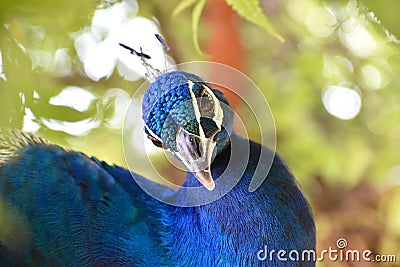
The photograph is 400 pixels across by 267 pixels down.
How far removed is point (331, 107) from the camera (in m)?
1.44

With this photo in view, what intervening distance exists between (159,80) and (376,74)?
32.7 inches

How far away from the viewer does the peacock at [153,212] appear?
27.7 inches

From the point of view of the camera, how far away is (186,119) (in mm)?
625

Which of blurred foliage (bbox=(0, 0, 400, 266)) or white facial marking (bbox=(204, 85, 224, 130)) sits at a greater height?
white facial marking (bbox=(204, 85, 224, 130))

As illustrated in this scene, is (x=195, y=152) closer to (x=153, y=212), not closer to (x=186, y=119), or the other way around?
(x=186, y=119)

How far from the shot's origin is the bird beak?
2.03 feet

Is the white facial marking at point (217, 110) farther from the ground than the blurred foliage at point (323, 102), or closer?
farther from the ground

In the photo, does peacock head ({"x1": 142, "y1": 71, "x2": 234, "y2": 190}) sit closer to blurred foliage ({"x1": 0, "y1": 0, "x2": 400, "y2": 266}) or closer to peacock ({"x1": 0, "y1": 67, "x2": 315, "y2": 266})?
peacock ({"x1": 0, "y1": 67, "x2": 315, "y2": 266})

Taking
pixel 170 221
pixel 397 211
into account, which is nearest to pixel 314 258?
pixel 170 221

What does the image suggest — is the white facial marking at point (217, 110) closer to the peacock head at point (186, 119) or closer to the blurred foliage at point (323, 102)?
the peacock head at point (186, 119)

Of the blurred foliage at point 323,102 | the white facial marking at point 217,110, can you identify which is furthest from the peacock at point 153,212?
the blurred foliage at point 323,102

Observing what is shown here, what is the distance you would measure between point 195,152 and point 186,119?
0.13 feet

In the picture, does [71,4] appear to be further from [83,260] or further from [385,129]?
[385,129]

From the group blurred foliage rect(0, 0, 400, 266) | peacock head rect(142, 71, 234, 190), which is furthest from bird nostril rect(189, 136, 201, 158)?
blurred foliage rect(0, 0, 400, 266)
